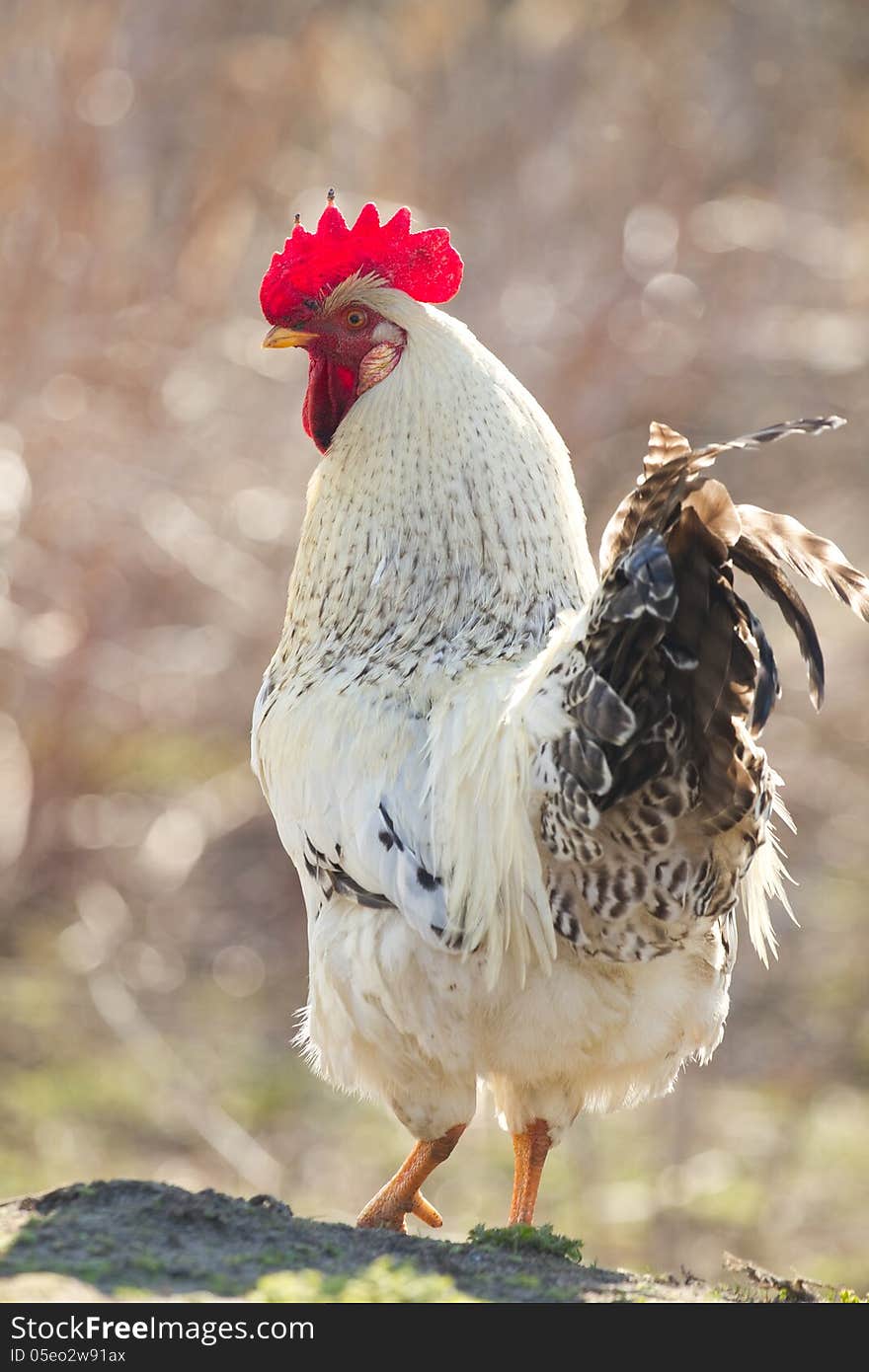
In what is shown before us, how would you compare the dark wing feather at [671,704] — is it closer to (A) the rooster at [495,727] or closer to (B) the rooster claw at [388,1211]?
(A) the rooster at [495,727]

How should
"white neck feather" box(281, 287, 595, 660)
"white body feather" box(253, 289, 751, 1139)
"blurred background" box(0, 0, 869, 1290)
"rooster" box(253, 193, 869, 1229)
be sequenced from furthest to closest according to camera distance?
"blurred background" box(0, 0, 869, 1290)
"white neck feather" box(281, 287, 595, 660)
"white body feather" box(253, 289, 751, 1139)
"rooster" box(253, 193, 869, 1229)

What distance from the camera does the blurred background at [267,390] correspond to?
24.8 ft

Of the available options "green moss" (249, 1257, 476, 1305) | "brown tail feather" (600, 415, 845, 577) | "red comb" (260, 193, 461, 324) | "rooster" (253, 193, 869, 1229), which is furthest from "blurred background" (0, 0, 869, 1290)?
"brown tail feather" (600, 415, 845, 577)

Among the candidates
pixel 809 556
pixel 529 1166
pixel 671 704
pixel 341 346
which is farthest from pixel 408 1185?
pixel 341 346

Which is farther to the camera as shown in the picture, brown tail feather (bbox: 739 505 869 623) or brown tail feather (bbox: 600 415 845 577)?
brown tail feather (bbox: 739 505 869 623)

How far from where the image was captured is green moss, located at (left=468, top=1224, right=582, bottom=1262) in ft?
11.1

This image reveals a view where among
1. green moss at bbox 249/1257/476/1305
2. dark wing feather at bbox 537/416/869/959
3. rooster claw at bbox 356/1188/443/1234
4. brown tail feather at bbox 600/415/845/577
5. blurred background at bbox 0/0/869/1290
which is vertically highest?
blurred background at bbox 0/0/869/1290

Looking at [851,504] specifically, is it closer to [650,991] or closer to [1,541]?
[1,541]

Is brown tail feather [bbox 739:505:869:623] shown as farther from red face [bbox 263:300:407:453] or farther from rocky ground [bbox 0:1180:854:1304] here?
rocky ground [bbox 0:1180:854:1304]

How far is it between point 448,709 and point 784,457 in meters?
5.98

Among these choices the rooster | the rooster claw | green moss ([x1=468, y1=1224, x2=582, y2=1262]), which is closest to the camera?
the rooster

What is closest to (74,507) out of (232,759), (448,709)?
(232,759)

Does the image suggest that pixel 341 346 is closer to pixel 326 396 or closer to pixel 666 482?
pixel 326 396
